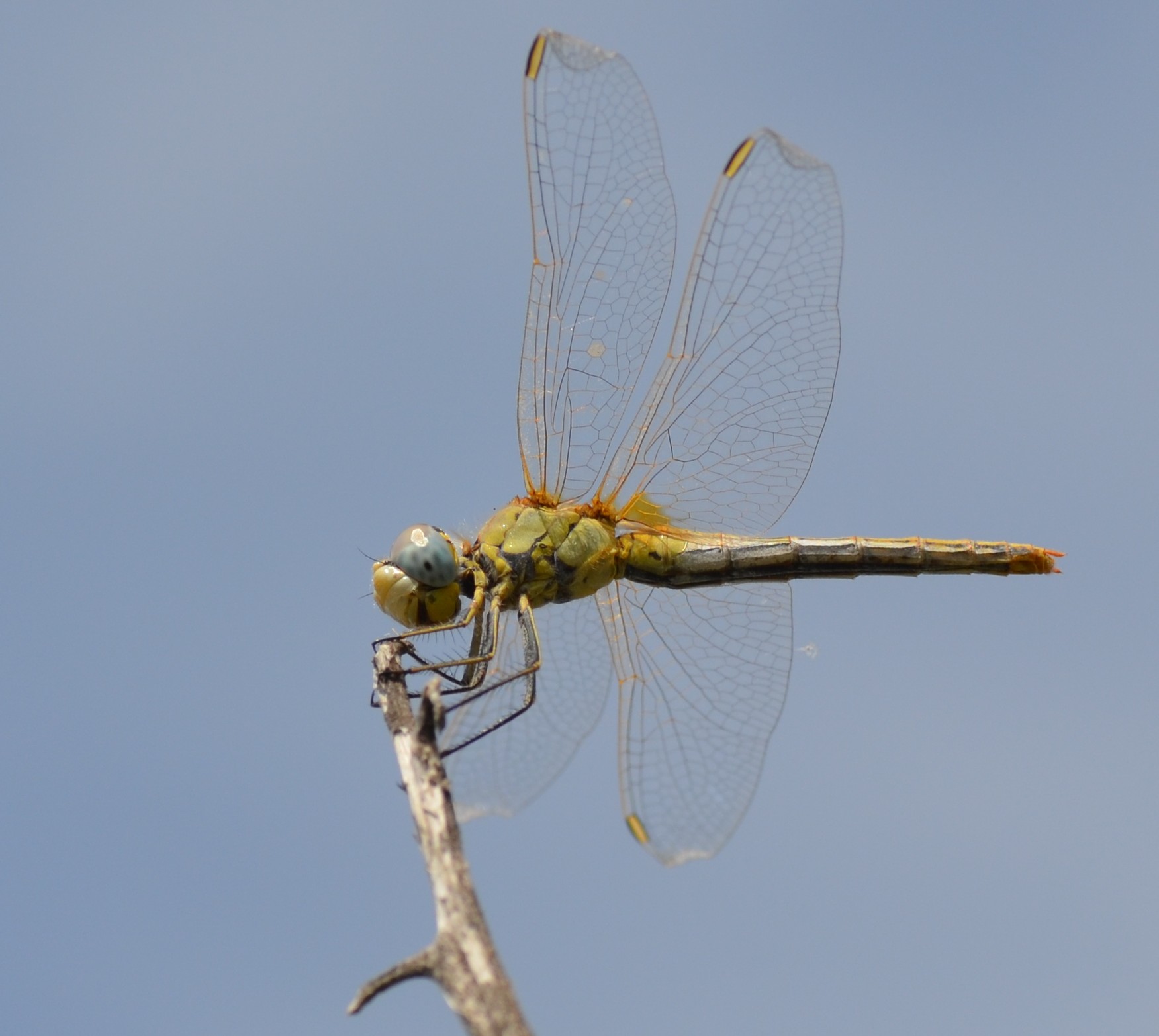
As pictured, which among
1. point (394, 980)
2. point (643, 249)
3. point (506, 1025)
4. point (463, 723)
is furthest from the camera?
point (643, 249)

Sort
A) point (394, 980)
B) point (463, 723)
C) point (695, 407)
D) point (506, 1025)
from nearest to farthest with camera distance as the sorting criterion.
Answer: point (506, 1025), point (394, 980), point (463, 723), point (695, 407)

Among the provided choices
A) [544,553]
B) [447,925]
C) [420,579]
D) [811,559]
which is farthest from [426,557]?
[447,925]

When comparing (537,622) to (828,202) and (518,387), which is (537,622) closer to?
(518,387)

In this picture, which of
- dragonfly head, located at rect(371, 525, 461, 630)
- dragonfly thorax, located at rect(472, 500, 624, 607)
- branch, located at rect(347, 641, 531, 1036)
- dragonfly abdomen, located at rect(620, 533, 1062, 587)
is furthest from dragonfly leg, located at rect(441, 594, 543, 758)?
branch, located at rect(347, 641, 531, 1036)

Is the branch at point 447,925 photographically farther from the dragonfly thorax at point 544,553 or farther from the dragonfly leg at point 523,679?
the dragonfly thorax at point 544,553

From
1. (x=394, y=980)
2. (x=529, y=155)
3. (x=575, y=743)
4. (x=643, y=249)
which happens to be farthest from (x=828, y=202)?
(x=394, y=980)
